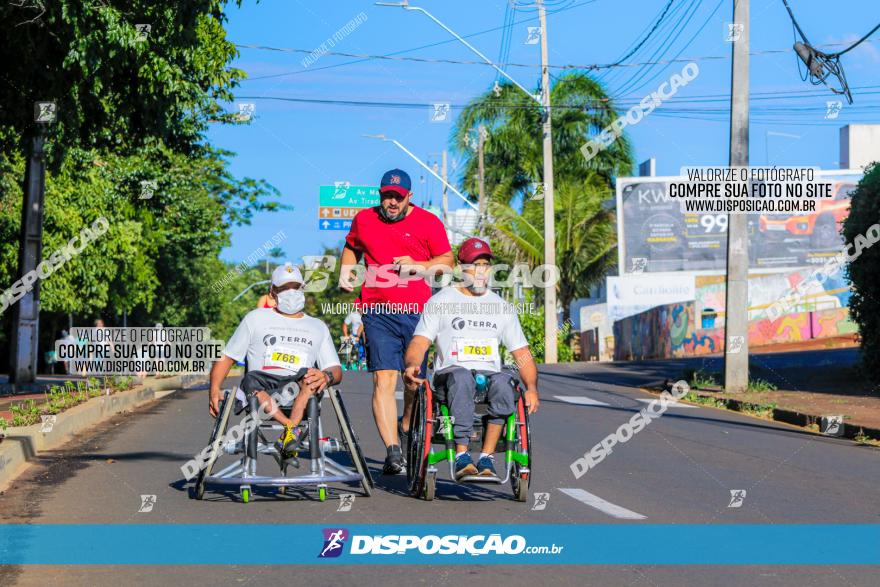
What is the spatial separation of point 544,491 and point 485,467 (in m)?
0.91

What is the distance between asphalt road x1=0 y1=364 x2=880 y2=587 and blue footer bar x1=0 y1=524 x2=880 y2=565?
145 millimetres

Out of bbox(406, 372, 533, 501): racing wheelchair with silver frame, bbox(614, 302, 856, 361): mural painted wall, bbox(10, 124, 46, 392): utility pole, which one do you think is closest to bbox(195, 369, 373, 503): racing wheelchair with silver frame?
bbox(406, 372, 533, 501): racing wheelchair with silver frame

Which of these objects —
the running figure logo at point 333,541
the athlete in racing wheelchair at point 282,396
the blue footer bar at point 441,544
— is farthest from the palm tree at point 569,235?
the running figure logo at point 333,541

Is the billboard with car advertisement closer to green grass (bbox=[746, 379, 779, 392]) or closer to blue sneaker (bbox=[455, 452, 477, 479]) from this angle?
green grass (bbox=[746, 379, 779, 392])

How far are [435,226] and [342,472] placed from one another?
195 cm

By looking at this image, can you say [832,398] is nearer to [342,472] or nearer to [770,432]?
[770,432]

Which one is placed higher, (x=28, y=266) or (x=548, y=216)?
(x=548, y=216)

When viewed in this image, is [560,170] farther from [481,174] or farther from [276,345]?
[276,345]

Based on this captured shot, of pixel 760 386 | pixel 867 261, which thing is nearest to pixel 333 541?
pixel 867 261

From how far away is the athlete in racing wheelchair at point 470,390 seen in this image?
26.2ft

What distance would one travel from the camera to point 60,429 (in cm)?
1283

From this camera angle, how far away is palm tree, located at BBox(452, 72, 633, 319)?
45.5 metres

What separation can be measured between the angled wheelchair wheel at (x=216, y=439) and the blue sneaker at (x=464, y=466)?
1.51 meters

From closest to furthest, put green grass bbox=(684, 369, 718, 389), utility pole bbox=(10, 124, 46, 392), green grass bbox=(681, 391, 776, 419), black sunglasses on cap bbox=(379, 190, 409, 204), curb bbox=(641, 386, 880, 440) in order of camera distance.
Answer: black sunglasses on cap bbox=(379, 190, 409, 204) < curb bbox=(641, 386, 880, 440) < green grass bbox=(681, 391, 776, 419) < utility pole bbox=(10, 124, 46, 392) < green grass bbox=(684, 369, 718, 389)
